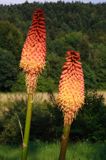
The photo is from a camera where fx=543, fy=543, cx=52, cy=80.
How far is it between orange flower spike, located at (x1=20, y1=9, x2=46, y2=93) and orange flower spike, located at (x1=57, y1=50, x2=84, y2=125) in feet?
0.67

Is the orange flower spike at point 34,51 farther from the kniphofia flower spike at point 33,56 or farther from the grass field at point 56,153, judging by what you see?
the grass field at point 56,153

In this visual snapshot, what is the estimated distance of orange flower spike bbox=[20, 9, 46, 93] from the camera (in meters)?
3.83

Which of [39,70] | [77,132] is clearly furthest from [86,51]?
[39,70]

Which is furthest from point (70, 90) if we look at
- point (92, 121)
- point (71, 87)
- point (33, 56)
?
point (92, 121)

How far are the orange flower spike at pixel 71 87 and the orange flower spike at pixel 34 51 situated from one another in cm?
21

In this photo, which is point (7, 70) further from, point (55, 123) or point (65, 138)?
point (65, 138)

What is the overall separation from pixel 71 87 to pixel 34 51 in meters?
0.37

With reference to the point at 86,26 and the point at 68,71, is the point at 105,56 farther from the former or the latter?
the point at 68,71

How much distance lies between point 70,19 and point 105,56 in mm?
28795

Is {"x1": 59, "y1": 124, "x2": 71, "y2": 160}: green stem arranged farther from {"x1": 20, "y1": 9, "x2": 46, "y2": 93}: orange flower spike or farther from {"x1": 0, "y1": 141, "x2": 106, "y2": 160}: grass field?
{"x1": 0, "y1": 141, "x2": 106, "y2": 160}: grass field

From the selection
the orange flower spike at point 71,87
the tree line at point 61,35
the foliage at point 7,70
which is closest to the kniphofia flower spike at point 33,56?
the orange flower spike at point 71,87

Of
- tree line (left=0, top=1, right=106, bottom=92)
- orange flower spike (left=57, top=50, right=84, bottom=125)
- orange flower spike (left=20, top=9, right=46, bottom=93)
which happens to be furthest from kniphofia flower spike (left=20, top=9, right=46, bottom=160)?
tree line (left=0, top=1, right=106, bottom=92)

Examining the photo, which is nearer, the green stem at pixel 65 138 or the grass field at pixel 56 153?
the green stem at pixel 65 138

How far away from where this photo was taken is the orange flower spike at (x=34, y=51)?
3.83 meters
